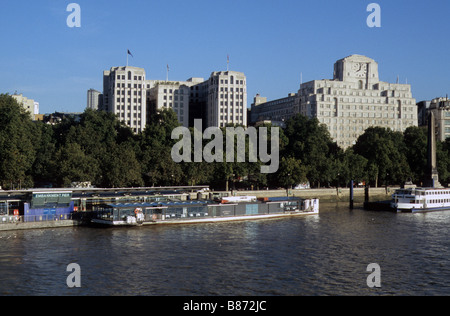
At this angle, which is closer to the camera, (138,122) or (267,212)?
(267,212)

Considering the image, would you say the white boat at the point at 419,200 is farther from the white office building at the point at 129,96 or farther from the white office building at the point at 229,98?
the white office building at the point at 129,96

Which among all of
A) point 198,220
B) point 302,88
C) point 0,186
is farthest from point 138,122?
point 198,220

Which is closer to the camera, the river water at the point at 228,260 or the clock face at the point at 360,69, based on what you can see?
the river water at the point at 228,260

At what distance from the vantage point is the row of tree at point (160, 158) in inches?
3654

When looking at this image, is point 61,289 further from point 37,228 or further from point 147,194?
point 147,194

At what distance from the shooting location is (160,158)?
105 m

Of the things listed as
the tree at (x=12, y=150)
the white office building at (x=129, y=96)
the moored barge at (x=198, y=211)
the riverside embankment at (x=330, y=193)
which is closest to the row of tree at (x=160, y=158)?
the tree at (x=12, y=150)

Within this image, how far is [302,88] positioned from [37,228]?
5634 inches

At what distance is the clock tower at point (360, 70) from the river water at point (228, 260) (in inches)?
5077

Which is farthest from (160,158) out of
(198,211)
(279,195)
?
(198,211)

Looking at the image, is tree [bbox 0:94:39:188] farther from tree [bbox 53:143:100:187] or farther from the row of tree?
tree [bbox 53:143:100:187]
